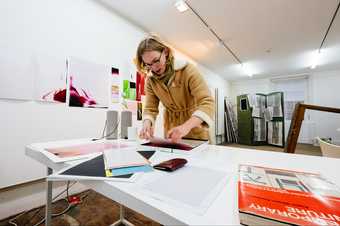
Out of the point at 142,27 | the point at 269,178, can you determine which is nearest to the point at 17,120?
the point at 269,178

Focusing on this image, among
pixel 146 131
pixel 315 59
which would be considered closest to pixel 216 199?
pixel 146 131

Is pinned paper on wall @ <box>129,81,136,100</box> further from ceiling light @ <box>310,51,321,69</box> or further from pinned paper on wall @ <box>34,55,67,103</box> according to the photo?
ceiling light @ <box>310,51,321,69</box>

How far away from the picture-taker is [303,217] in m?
0.25

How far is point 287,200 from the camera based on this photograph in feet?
0.99

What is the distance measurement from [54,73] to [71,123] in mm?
531

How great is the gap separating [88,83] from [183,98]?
1339 millimetres

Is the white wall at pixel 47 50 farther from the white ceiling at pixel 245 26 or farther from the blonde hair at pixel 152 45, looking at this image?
the blonde hair at pixel 152 45

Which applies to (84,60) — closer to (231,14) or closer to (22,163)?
(22,163)

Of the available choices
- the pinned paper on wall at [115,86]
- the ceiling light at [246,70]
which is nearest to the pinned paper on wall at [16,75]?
the pinned paper on wall at [115,86]

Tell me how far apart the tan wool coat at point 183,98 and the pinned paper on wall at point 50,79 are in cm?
102

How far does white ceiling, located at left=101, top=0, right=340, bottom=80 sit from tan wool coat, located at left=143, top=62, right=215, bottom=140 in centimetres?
155

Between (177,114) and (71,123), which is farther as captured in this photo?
(71,123)

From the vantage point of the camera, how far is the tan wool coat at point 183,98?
2.98 feet

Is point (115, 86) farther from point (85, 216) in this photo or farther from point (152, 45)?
point (85, 216)
